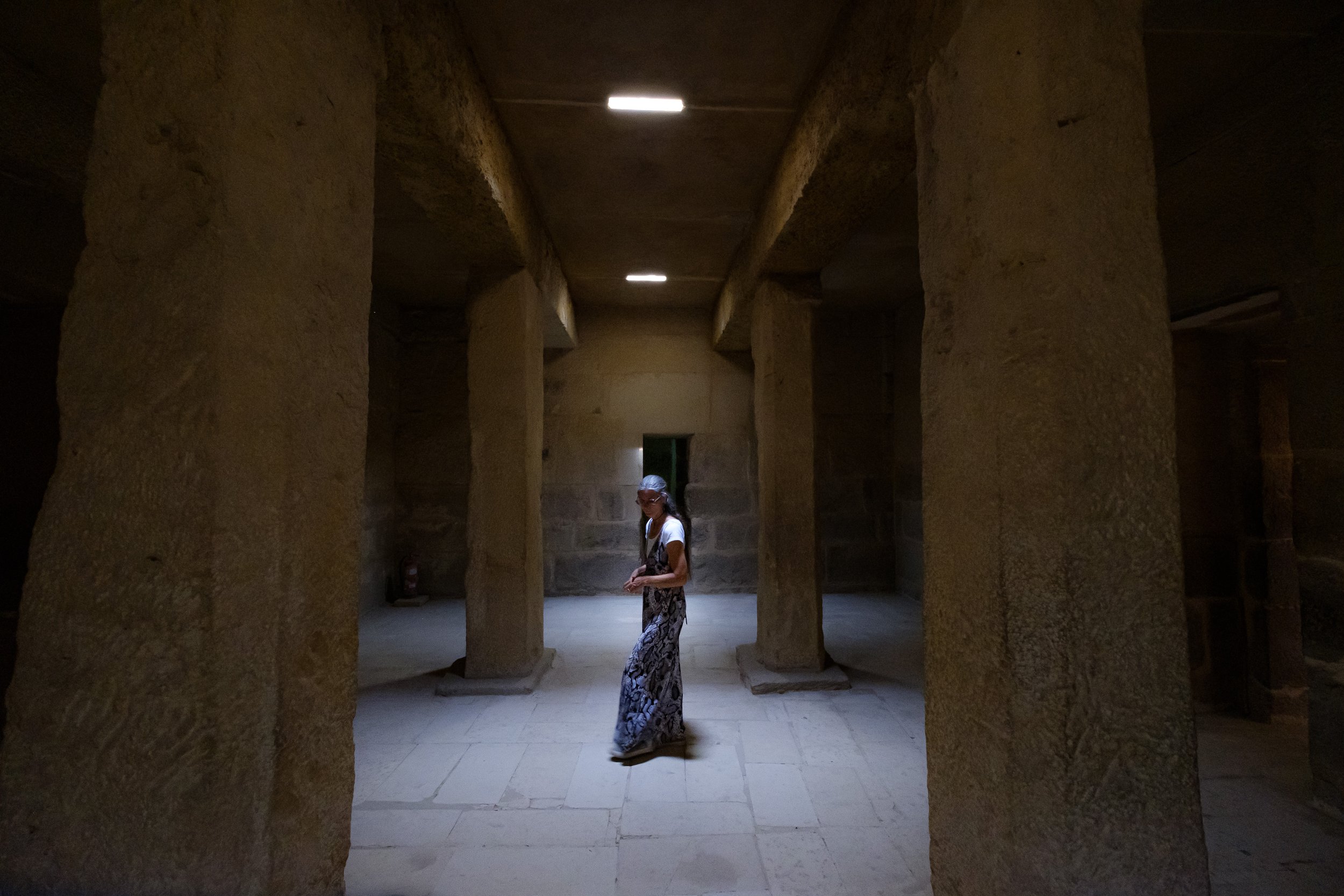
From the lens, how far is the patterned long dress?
3314 mm

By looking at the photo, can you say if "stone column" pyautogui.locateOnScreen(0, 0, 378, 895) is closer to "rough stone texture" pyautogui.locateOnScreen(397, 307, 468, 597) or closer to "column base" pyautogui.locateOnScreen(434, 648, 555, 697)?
"column base" pyautogui.locateOnScreen(434, 648, 555, 697)

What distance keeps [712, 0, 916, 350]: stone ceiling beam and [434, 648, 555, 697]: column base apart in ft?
11.0

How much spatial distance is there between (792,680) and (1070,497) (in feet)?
10.4

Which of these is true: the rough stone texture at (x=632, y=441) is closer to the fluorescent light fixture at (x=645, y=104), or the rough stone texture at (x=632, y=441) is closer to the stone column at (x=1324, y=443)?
the fluorescent light fixture at (x=645, y=104)

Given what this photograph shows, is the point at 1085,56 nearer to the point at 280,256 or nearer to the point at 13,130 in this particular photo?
the point at 280,256

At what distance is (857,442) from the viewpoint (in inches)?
328

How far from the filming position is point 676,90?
336 centimetres

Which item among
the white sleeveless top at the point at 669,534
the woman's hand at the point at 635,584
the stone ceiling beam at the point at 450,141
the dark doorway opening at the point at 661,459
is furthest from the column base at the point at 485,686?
the dark doorway opening at the point at 661,459

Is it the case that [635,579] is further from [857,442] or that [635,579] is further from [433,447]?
[857,442]

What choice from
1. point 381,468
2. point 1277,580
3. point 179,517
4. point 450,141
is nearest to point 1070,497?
point 179,517

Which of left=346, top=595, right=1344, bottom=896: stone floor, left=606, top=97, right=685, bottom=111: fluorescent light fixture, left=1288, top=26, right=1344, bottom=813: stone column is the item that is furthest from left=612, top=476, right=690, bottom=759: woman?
left=1288, top=26, right=1344, bottom=813: stone column

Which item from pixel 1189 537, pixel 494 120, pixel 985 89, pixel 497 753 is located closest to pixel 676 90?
pixel 494 120

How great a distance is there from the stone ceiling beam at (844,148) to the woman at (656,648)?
181 centimetres

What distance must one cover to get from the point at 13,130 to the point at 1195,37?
5.70 metres
